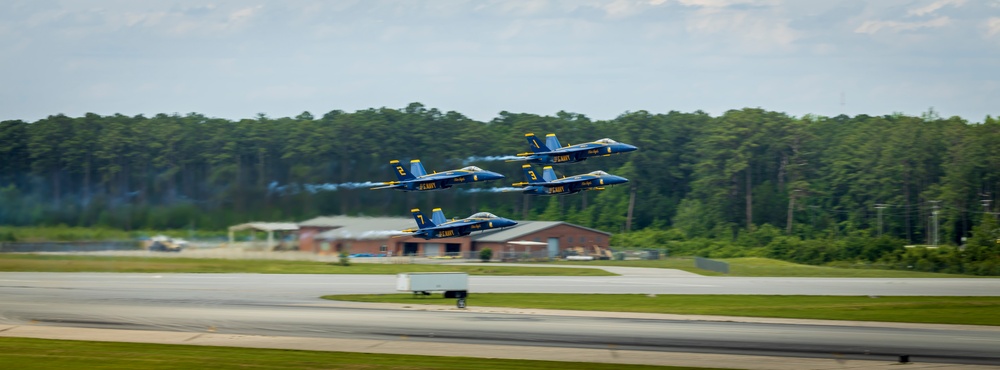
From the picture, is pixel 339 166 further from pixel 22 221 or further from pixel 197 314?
pixel 197 314

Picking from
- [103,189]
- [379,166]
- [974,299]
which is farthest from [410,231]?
[974,299]

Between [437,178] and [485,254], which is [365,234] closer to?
[437,178]

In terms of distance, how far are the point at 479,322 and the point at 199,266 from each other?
141ft

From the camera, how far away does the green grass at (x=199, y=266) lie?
83875mm

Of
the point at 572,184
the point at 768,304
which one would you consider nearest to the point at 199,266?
the point at 572,184

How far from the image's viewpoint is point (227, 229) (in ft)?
252

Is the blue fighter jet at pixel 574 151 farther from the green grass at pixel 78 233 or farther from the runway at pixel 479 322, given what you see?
the green grass at pixel 78 233

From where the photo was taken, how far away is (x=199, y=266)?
281 feet

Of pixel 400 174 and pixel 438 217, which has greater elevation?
pixel 400 174

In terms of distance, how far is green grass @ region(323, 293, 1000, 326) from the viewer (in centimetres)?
5297

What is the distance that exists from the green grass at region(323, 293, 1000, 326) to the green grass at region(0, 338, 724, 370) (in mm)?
20653

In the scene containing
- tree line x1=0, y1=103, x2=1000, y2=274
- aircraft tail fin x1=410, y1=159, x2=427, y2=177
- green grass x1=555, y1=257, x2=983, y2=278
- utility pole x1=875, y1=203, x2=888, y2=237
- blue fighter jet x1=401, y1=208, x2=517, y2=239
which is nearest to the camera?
tree line x1=0, y1=103, x2=1000, y2=274

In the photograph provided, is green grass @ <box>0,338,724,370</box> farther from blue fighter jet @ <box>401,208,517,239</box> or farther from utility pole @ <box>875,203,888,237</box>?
utility pole @ <box>875,203,888,237</box>

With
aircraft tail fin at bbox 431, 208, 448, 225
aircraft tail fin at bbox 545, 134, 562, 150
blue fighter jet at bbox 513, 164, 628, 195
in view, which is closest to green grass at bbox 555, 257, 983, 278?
blue fighter jet at bbox 513, 164, 628, 195
